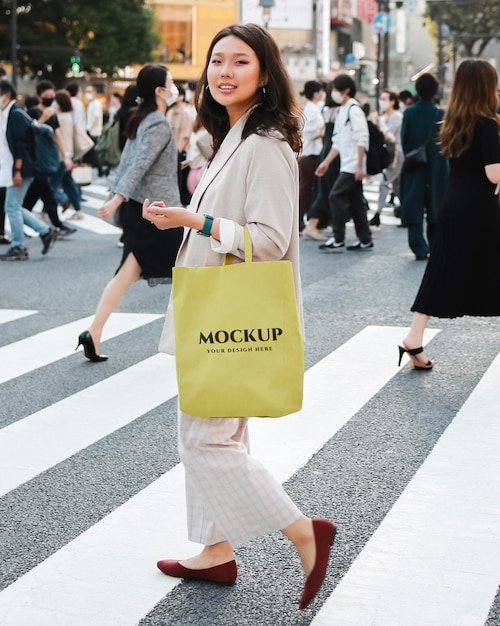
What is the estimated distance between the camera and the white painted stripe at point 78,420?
16.1ft

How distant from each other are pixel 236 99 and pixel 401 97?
1463 cm

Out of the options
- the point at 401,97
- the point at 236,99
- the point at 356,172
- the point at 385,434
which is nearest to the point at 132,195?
the point at 385,434

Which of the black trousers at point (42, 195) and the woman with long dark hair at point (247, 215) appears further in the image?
the black trousers at point (42, 195)

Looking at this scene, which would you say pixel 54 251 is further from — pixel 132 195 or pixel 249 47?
pixel 249 47

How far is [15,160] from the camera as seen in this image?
11695 millimetres

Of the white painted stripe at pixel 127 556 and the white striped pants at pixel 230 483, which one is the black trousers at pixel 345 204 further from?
the white striped pants at pixel 230 483

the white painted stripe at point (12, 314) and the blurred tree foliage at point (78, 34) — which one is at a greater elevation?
the blurred tree foliage at point (78, 34)

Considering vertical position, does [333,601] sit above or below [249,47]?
below

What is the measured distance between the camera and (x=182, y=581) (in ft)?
11.7

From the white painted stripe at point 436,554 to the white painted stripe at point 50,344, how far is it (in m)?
2.86

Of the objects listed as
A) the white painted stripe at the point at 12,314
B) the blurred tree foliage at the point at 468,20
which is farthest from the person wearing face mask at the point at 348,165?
the blurred tree foliage at the point at 468,20

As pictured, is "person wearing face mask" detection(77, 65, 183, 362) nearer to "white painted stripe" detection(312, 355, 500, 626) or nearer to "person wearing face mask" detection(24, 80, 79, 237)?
"white painted stripe" detection(312, 355, 500, 626)

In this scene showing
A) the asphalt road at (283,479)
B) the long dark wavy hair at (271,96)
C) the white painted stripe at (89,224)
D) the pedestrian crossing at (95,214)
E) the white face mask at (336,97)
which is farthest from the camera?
the pedestrian crossing at (95,214)

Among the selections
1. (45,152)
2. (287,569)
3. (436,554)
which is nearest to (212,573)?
(287,569)
